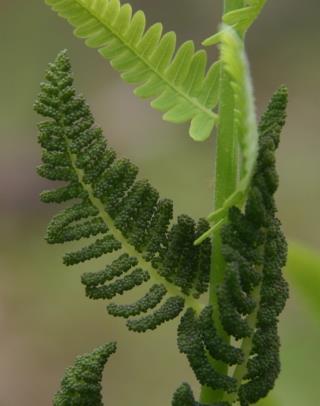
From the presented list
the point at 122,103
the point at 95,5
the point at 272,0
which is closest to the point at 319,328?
the point at 95,5

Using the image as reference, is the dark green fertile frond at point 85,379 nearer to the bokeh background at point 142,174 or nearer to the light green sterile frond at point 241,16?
the light green sterile frond at point 241,16

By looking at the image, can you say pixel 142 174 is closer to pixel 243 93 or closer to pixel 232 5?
pixel 232 5

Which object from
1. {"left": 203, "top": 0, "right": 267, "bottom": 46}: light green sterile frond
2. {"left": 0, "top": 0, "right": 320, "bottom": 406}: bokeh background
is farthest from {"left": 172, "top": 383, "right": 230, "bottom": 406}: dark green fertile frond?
{"left": 0, "top": 0, "right": 320, "bottom": 406}: bokeh background

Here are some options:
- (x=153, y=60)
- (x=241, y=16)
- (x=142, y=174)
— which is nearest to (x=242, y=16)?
(x=241, y=16)

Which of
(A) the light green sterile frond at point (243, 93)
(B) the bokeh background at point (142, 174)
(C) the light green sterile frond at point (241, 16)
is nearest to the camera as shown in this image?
(A) the light green sterile frond at point (243, 93)

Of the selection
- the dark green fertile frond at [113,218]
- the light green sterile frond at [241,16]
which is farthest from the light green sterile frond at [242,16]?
the dark green fertile frond at [113,218]

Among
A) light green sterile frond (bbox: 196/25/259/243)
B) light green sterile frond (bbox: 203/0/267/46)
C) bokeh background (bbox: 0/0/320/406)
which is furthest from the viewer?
bokeh background (bbox: 0/0/320/406)

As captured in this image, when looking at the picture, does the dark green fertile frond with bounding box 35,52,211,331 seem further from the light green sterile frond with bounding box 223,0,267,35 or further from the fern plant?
the light green sterile frond with bounding box 223,0,267,35
